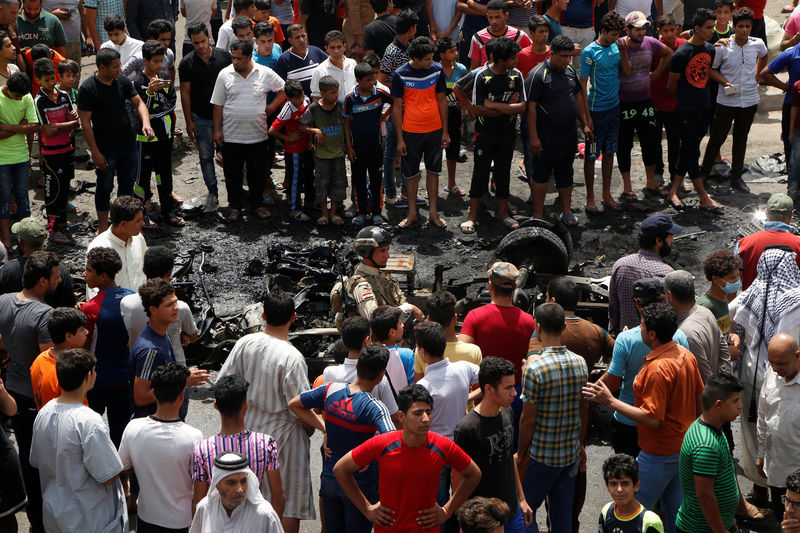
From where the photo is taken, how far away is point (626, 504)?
5711 millimetres

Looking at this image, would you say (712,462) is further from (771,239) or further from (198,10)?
(198,10)

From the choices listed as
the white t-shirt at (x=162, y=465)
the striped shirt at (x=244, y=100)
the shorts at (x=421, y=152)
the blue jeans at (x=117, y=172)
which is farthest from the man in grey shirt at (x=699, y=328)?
the blue jeans at (x=117, y=172)

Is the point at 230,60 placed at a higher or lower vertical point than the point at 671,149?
higher

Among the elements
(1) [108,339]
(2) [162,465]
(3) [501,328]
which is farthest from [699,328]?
(1) [108,339]

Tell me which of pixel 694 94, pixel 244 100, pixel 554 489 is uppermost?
pixel 694 94

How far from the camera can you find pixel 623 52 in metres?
12.4

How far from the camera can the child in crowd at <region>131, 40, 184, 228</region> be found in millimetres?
11716

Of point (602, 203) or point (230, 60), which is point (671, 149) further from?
point (230, 60)

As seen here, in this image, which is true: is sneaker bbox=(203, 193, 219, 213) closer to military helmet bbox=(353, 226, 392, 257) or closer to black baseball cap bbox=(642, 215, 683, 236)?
military helmet bbox=(353, 226, 392, 257)

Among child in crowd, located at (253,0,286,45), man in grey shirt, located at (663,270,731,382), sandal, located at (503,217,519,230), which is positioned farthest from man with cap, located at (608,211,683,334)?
child in crowd, located at (253,0,286,45)

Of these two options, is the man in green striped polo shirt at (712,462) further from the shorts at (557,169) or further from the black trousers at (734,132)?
the black trousers at (734,132)

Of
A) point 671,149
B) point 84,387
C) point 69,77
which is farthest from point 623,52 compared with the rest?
point 84,387

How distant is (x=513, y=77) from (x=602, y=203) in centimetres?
227

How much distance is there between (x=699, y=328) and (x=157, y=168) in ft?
24.5
